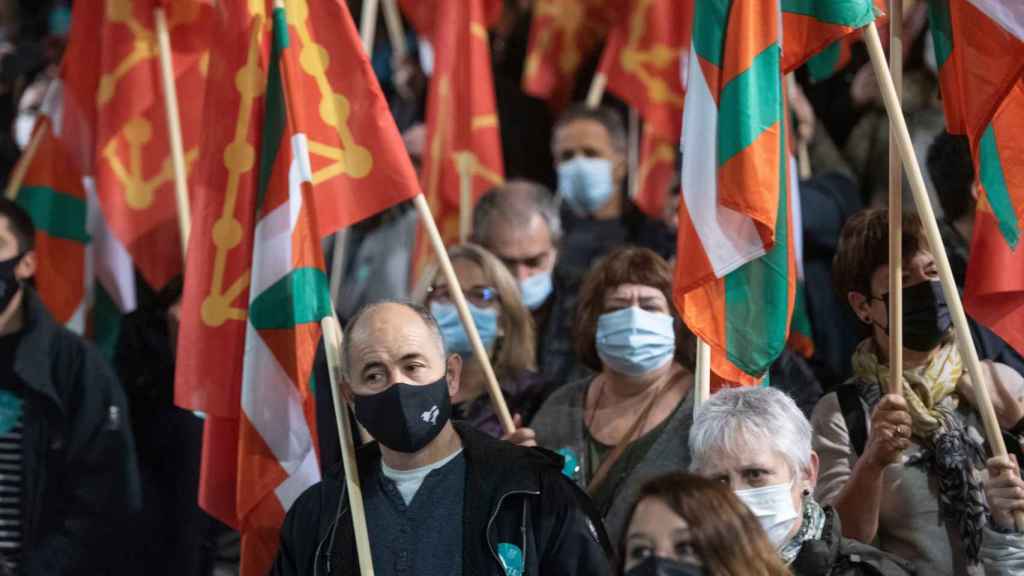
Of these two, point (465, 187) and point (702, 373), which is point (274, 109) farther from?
point (465, 187)

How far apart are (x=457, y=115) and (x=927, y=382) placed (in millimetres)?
3715

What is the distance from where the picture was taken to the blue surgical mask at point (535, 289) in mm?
7520

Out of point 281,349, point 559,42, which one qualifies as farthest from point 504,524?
point 559,42

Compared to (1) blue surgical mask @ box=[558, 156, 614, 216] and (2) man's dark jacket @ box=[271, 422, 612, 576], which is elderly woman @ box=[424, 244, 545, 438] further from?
(1) blue surgical mask @ box=[558, 156, 614, 216]

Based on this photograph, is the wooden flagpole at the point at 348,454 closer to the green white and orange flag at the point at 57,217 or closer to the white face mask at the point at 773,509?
the white face mask at the point at 773,509

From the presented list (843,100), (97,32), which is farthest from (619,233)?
(97,32)

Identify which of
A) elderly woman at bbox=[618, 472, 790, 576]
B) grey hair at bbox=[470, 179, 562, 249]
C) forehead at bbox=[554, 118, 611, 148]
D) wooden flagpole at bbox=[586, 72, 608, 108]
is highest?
wooden flagpole at bbox=[586, 72, 608, 108]

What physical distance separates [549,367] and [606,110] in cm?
215

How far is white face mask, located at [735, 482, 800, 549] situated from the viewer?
4.84 meters

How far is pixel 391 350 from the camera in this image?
17.5 ft

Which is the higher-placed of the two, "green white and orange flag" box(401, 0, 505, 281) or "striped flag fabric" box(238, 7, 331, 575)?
"green white and orange flag" box(401, 0, 505, 281)

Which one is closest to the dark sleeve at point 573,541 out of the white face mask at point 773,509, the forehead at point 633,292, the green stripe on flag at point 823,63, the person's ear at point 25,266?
the white face mask at point 773,509

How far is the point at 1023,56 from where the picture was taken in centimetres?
537

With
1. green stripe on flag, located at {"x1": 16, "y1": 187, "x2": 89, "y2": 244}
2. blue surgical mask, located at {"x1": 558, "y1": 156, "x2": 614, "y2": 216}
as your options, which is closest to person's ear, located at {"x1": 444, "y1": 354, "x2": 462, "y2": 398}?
green stripe on flag, located at {"x1": 16, "y1": 187, "x2": 89, "y2": 244}
